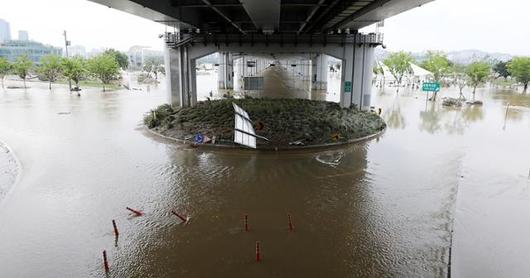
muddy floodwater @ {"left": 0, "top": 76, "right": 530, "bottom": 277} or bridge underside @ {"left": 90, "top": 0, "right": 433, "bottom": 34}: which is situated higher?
bridge underside @ {"left": 90, "top": 0, "right": 433, "bottom": 34}

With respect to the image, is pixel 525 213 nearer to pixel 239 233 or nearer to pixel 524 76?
pixel 239 233

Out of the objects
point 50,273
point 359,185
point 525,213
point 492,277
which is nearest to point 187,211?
point 50,273

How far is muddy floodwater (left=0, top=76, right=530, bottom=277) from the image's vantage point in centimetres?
965

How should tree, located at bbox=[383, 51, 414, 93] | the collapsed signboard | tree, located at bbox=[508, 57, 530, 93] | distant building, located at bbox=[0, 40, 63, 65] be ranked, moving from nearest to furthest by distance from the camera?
the collapsed signboard → tree, located at bbox=[508, 57, 530, 93] → tree, located at bbox=[383, 51, 414, 93] → distant building, located at bbox=[0, 40, 63, 65]

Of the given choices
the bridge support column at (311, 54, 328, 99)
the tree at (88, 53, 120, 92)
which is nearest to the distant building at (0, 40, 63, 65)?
the tree at (88, 53, 120, 92)

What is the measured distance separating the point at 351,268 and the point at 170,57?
2996 cm

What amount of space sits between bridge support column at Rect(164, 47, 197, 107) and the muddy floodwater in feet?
37.5

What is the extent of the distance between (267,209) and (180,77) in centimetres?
2437

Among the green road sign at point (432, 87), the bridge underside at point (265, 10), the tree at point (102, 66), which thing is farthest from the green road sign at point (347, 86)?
the tree at point (102, 66)

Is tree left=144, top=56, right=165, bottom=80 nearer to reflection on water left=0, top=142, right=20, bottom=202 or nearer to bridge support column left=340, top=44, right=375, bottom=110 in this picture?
bridge support column left=340, top=44, right=375, bottom=110

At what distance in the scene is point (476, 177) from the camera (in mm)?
17109

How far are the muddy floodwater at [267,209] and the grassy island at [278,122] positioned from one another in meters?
1.92

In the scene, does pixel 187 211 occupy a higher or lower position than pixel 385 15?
lower

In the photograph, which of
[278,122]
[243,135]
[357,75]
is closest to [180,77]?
[278,122]
